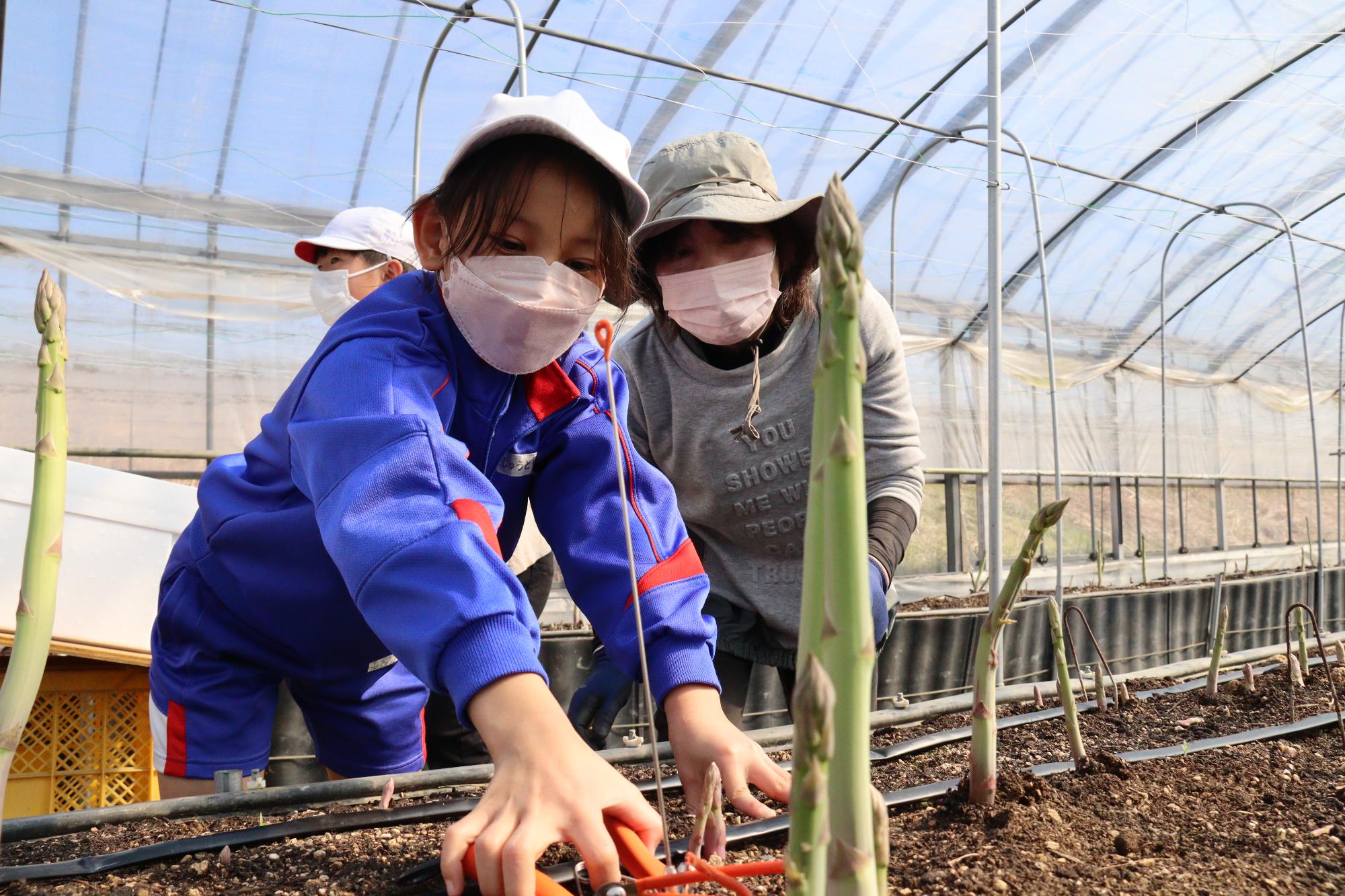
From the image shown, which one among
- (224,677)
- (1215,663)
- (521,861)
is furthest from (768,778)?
(1215,663)

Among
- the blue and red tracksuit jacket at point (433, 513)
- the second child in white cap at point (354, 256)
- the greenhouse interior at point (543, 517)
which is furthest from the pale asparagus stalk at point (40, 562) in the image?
the second child in white cap at point (354, 256)

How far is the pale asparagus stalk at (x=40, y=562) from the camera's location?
0.61m

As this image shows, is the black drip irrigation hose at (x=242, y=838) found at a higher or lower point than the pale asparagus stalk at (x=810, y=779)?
lower

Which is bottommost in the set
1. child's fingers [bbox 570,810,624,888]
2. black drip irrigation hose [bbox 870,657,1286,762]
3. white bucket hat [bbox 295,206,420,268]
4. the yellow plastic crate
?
the yellow plastic crate

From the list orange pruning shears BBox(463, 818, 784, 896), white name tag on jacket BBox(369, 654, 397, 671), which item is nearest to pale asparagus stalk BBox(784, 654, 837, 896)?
orange pruning shears BBox(463, 818, 784, 896)

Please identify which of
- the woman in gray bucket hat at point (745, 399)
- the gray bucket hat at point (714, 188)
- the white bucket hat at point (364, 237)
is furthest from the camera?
the white bucket hat at point (364, 237)

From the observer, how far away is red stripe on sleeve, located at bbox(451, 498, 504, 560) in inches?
32.1

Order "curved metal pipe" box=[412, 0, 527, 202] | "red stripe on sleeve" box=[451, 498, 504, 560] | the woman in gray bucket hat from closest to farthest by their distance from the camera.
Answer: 1. "red stripe on sleeve" box=[451, 498, 504, 560]
2. the woman in gray bucket hat
3. "curved metal pipe" box=[412, 0, 527, 202]

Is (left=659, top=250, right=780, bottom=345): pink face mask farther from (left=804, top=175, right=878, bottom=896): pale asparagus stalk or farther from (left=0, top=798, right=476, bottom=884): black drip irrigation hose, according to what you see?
(left=804, top=175, right=878, bottom=896): pale asparagus stalk

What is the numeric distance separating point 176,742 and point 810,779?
3.86 feet

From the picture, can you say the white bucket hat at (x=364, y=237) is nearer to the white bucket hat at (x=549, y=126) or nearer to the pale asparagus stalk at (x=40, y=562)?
the white bucket hat at (x=549, y=126)

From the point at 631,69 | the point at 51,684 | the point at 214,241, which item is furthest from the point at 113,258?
the point at 51,684

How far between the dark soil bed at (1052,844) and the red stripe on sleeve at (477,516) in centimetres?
31

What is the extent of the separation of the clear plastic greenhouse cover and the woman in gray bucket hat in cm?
122
